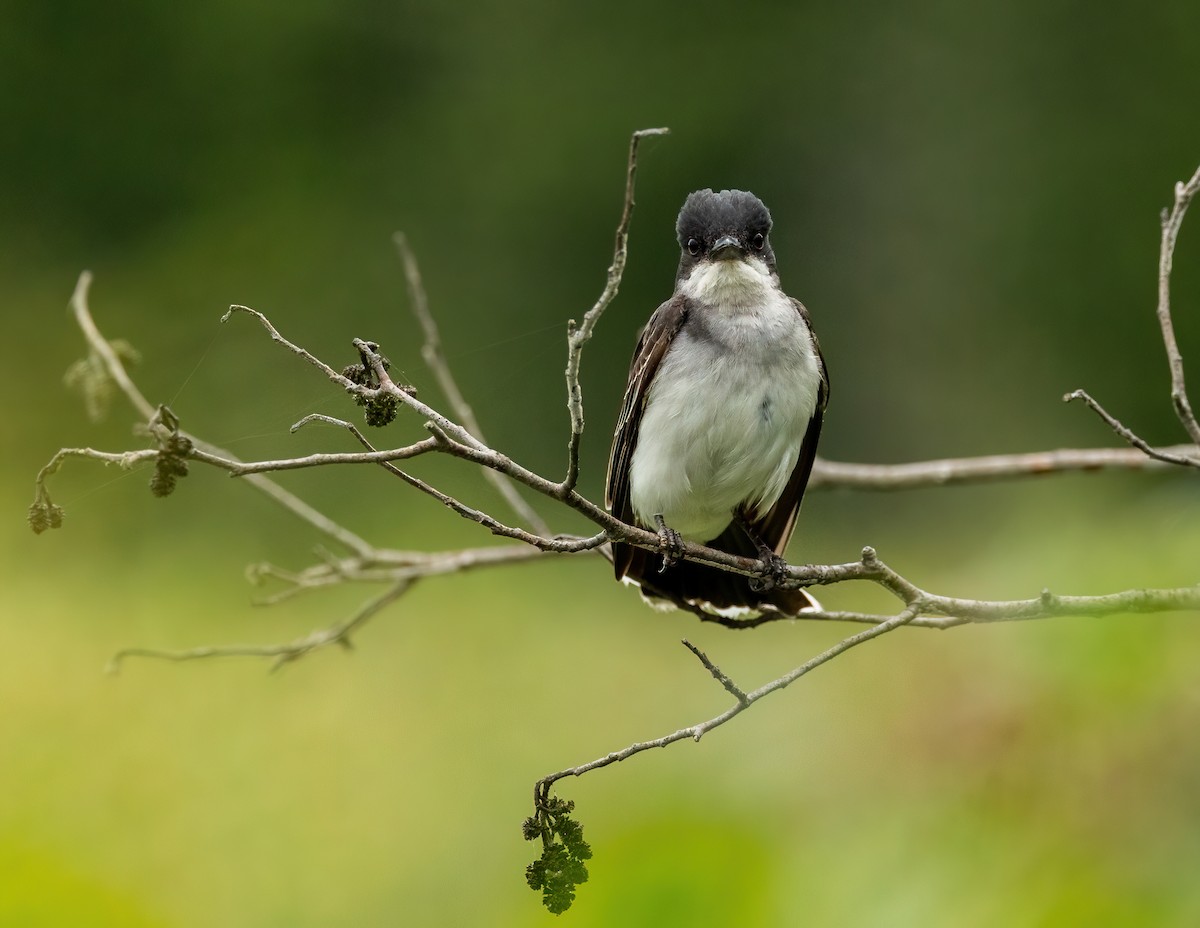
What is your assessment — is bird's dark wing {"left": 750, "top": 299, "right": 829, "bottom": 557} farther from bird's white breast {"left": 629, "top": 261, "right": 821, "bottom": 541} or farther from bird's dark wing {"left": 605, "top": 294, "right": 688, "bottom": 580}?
bird's dark wing {"left": 605, "top": 294, "right": 688, "bottom": 580}

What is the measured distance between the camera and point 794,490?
4.28 m

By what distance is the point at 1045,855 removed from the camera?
7.86 feet

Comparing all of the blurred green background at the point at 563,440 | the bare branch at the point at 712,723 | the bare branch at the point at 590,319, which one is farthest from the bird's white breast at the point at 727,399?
the bare branch at the point at 590,319

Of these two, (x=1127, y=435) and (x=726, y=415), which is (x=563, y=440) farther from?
(x=1127, y=435)

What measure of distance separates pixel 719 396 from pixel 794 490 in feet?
1.75

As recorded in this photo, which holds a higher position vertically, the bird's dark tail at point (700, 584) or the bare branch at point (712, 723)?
the bare branch at point (712, 723)

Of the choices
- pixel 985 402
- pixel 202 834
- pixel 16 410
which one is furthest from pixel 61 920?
pixel 985 402

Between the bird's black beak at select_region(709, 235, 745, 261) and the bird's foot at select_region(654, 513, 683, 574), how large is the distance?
2.45 ft

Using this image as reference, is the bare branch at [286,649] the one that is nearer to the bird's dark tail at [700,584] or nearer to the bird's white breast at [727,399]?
the bird's dark tail at [700,584]

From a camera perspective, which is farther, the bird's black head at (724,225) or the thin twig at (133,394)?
the bird's black head at (724,225)

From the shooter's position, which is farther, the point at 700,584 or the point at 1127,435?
the point at 700,584

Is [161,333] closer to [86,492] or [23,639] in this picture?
[23,639]

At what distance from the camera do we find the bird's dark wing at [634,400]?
4.00 m

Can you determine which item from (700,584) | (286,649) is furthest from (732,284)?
(286,649)
